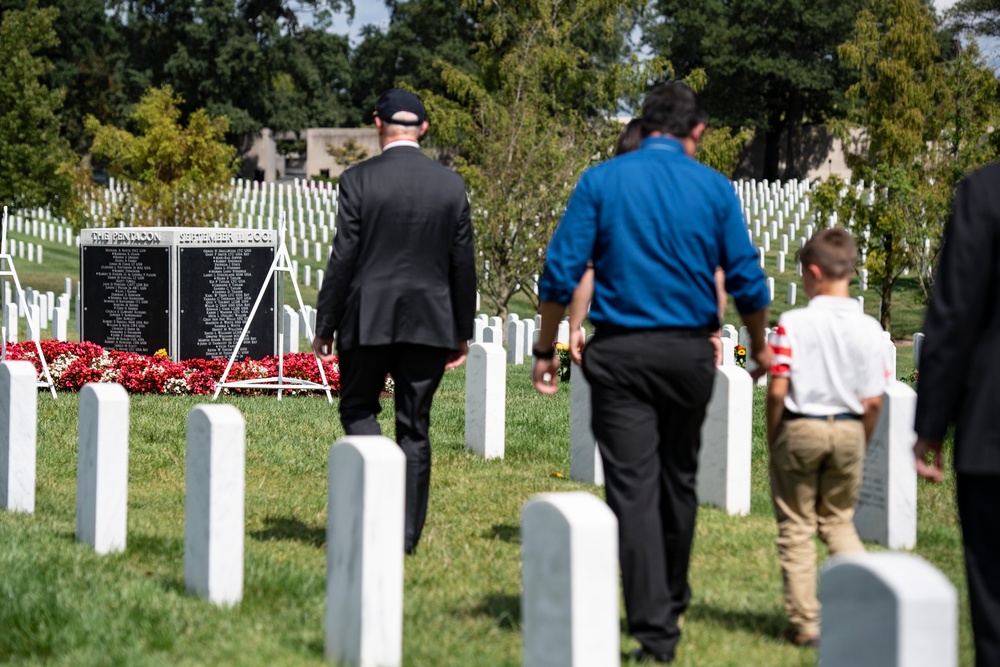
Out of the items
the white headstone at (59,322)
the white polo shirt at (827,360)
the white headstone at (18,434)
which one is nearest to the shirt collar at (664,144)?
the white polo shirt at (827,360)

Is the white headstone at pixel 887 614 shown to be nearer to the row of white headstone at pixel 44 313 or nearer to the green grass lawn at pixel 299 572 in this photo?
the green grass lawn at pixel 299 572

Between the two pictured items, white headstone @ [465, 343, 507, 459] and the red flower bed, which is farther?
the red flower bed

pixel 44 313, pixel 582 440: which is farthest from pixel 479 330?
pixel 582 440

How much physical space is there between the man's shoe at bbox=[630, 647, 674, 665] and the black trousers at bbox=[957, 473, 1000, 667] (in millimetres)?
1263

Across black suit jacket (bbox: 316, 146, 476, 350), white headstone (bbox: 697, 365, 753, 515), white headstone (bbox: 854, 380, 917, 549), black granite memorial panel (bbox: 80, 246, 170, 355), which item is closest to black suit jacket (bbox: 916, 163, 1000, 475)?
black suit jacket (bbox: 316, 146, 476, 350)

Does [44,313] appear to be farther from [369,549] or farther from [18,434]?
[369,549]

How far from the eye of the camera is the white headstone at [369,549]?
170 inches

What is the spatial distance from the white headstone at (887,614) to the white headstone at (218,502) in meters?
2.91

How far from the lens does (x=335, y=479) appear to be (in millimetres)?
4516

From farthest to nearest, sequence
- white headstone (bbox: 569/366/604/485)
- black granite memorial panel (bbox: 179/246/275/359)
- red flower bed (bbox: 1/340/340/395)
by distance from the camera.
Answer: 1. black granite memorial panel (bbox: 179/246/275/359)
2. red flower bed (bbox: 1/340/340/395)
3. white headstone (bbox: 569/366/604/485)

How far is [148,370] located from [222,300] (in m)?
1.67

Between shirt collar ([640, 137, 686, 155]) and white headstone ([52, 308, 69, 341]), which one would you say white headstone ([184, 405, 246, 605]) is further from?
white headstone ([52, 308, 69, 341])

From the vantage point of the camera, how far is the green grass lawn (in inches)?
188

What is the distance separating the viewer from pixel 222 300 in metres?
15.4
